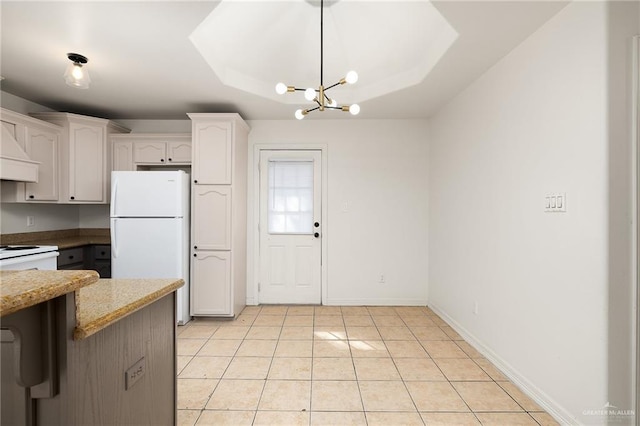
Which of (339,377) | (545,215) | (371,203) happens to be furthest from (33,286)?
(371,203)

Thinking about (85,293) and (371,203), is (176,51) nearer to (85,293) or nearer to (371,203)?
(85,293)

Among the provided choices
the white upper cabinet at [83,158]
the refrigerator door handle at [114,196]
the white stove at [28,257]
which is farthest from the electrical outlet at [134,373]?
the white upper cabinet at [83,158]

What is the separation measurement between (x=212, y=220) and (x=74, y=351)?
2622mm

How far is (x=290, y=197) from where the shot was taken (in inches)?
157

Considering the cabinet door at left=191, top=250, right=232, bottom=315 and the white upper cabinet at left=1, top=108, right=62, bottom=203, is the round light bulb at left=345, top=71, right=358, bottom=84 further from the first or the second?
the white upper cabinet at left=1, top=108, right=62, bottom=203

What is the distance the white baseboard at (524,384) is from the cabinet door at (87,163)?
14.4ft

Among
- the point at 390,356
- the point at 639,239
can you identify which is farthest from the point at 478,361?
the point at 639,239

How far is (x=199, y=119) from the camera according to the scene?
130 inches

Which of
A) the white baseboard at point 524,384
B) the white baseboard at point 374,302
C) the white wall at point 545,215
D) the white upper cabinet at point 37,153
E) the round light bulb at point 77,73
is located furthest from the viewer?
the white baseboard at point 374,302

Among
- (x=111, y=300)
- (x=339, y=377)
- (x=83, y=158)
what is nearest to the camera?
(x=111, y=300)

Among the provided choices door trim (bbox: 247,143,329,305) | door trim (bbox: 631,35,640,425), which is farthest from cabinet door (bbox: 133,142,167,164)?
door trim (bbox: 631,35,640,425)

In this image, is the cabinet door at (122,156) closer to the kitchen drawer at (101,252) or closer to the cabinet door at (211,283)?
the kitchen drawer at (101,252)

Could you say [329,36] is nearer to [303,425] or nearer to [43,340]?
[43,340]

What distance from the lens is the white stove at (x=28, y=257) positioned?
7.75ft
